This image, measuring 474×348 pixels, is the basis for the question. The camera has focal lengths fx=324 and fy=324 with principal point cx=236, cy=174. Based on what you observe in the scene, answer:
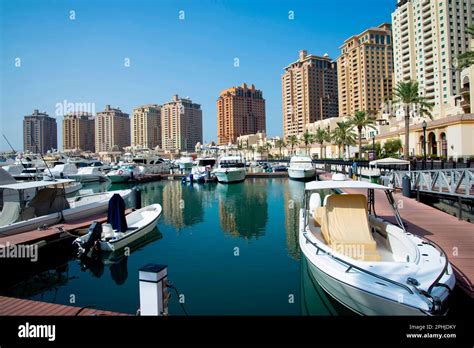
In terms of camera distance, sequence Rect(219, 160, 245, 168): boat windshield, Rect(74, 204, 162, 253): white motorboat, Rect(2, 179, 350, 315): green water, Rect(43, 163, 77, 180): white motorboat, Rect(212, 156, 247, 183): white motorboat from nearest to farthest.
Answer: Rect(2, 179, 350, 315): green water < Rect(74, 204, 162, 253): white motorboat < Rect(212, 156, 247, 183): white motorboat < Rect(219, 160, 245, 168): boat windshield < Rect(43, 163, 77, 180): white motorboat

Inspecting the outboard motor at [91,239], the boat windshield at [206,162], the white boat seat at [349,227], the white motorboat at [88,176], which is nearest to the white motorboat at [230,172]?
the boat windshield at [206,162]

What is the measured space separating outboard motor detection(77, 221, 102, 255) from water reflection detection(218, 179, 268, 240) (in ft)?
24.0

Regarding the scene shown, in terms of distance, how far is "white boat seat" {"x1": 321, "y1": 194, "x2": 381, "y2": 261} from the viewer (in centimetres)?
862

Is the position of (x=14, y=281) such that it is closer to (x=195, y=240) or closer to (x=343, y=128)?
(x=195, y=240)

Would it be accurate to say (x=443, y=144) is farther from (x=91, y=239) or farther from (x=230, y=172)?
(x=91, y=239)

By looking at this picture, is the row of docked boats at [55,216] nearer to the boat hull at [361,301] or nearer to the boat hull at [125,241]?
the boat hull at [125,241]

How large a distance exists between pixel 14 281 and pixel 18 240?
176 cm

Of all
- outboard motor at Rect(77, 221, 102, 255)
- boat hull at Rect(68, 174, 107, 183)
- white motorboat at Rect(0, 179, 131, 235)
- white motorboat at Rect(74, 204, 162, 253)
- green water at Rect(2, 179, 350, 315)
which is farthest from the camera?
boat hull at Rect(68, 174, 107, 183)

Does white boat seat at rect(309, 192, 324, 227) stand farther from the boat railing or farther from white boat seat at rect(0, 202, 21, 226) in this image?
white boat seat at rect(0, 202, 21, 226)

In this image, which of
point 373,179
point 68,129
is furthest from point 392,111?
point 68,129

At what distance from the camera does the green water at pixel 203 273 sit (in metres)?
9.31

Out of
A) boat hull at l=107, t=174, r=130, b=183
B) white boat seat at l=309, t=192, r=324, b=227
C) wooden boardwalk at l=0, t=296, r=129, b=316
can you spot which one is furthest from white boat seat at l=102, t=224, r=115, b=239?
boat hull at l=107, t=174, r=130, b=183

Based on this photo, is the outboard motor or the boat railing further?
the outboard motor

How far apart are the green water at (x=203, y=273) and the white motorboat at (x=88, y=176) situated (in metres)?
43.1
